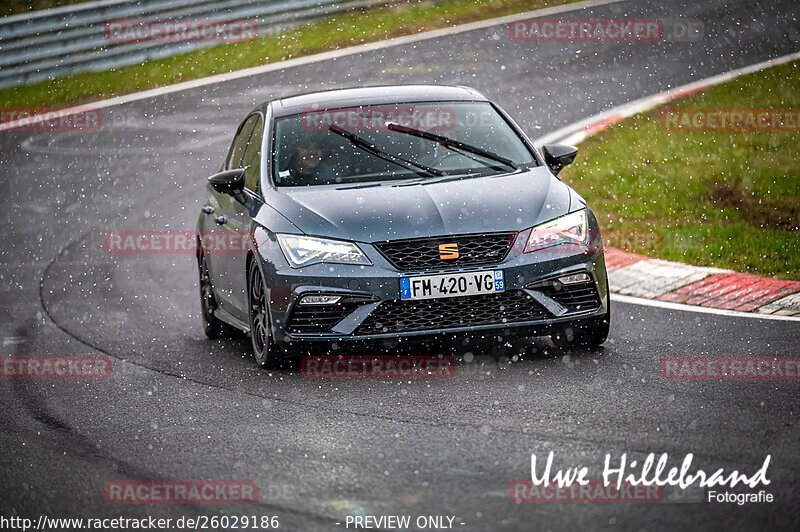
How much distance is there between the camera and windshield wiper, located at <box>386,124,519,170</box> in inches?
351

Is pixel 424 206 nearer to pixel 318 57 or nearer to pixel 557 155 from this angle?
pixel 557 155

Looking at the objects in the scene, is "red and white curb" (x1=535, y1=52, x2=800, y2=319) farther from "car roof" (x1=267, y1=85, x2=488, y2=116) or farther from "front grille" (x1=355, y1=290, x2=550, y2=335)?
"front grille" (x1=355, y1=290, x2=550, y2=335)

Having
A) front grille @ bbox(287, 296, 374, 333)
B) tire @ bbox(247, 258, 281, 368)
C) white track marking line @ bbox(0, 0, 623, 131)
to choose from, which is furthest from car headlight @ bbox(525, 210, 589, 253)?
white track marking line @ bbox(0, 0, 623, 131)

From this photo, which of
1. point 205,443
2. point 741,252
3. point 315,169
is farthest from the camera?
point 741,252

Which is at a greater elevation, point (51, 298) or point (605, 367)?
point (605, 367)

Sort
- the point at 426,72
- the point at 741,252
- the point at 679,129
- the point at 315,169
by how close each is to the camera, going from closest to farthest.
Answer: the point at 315,169, the point at 741,252, the point at 679,129, the point at 426,72

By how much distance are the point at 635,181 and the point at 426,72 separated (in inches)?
310

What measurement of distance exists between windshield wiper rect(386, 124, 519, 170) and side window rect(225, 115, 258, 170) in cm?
132

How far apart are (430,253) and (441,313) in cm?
35

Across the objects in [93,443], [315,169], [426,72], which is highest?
[315,169]

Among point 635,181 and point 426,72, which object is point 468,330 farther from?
point 426,72

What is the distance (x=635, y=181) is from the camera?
14.9 meters

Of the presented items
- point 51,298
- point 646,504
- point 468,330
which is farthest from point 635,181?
point 646,504

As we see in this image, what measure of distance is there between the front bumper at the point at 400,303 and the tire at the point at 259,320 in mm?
148
